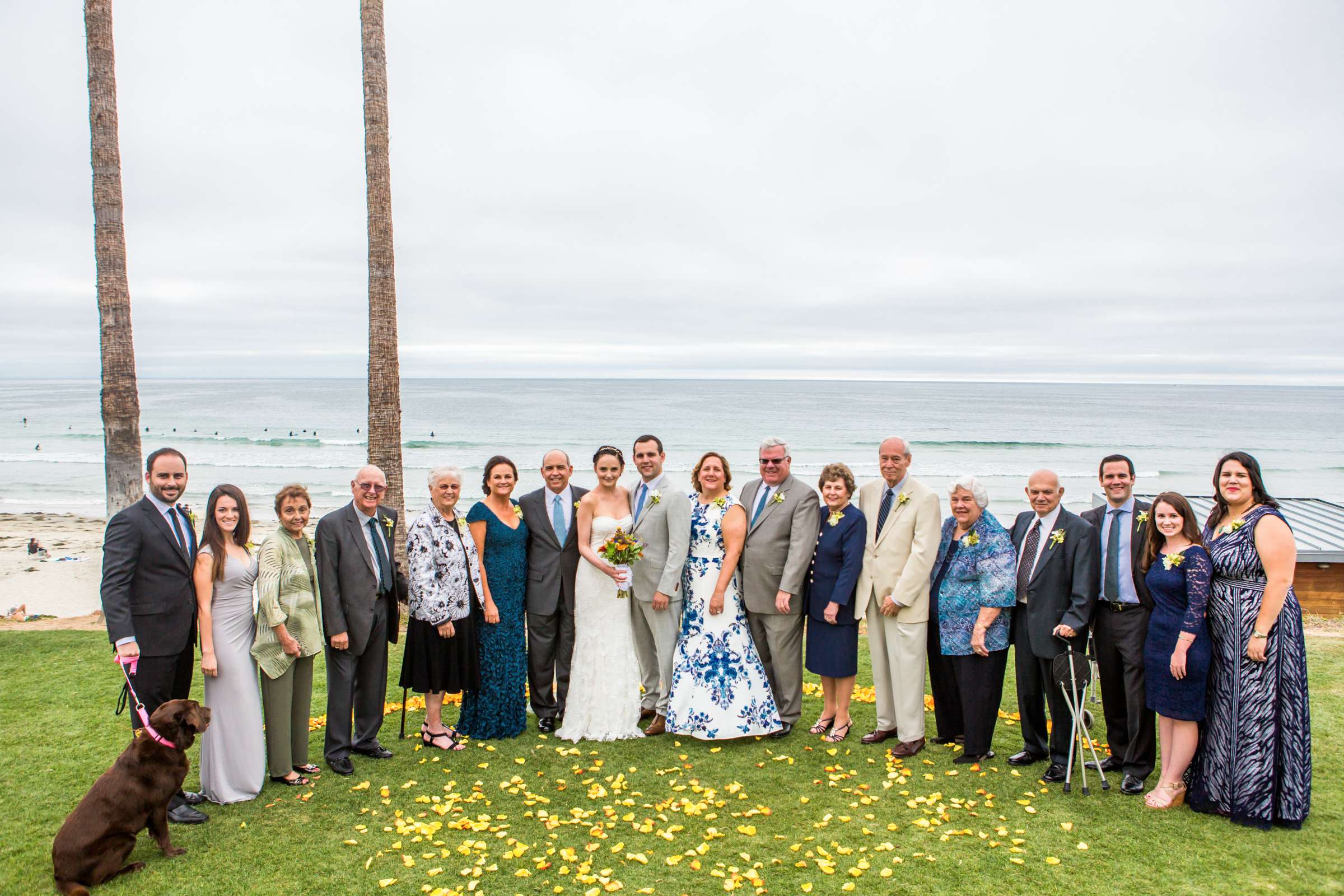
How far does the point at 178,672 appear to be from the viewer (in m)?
4.91

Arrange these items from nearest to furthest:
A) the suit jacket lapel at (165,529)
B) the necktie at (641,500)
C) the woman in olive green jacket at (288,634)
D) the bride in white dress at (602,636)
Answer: the suit jacket lapel at (165,529) → the woman in olive green jacket at (288,634) → the bride in white dress at (602,636) → the necktie at (641,500)

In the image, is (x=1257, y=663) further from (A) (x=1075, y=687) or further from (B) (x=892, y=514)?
(B) (x=892, y=514)

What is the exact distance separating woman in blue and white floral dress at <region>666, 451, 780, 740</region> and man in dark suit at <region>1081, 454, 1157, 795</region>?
2.33 metres

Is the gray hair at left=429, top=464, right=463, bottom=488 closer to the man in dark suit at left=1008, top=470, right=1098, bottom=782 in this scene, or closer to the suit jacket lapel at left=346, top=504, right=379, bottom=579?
the suit jacket lapel at left=346, top=504, right=379, bottom=579

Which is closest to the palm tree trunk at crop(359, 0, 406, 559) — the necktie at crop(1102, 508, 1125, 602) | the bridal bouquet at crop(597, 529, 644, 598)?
the bridal bouquet at crop(597, 529, 644, 598)

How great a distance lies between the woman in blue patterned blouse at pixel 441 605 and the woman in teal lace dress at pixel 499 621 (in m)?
0.10

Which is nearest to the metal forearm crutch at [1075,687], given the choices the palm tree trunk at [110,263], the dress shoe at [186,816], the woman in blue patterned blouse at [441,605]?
the woman in blue patterned blouse at [441,605]

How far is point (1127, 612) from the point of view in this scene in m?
5.27

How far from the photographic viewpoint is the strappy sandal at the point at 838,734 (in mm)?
6211

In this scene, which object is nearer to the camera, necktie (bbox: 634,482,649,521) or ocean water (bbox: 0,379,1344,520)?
necktie (bbox: 634,482,649,521)

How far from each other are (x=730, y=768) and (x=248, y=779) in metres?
3.06

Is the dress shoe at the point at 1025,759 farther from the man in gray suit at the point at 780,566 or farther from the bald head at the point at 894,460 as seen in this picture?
the bald head at the point at 894,460

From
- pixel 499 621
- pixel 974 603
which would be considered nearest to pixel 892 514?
pixel 974 603

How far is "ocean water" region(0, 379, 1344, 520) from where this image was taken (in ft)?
111
